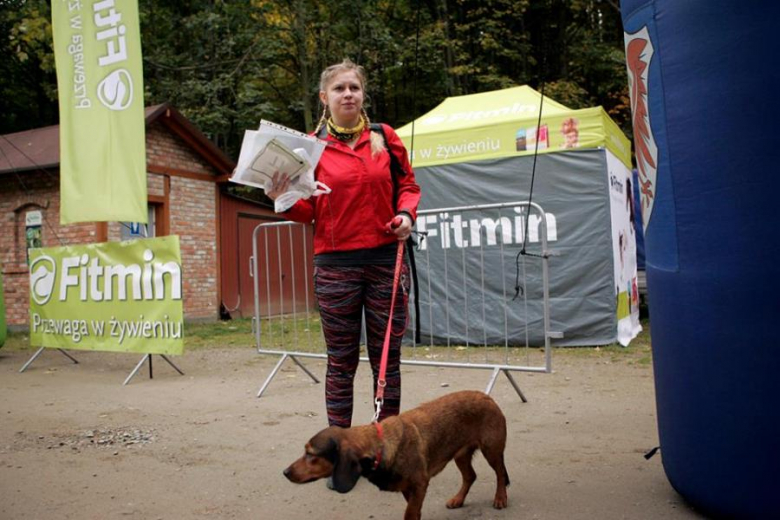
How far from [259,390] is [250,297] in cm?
1132

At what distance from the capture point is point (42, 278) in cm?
809

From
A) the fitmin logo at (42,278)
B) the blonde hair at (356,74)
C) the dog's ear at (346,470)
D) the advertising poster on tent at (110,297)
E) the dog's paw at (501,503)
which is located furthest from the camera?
the fitmin logo at (42,278)

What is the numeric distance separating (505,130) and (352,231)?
21.0ft

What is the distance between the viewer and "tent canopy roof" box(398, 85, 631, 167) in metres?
8.71

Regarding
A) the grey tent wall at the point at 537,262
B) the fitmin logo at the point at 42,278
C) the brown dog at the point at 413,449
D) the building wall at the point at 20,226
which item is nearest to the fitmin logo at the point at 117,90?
the fitmin logo at the point at 42,278

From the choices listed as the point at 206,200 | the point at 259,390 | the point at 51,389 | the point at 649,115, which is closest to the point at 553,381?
the point at 259,390

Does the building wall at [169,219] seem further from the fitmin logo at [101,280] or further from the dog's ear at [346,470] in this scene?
the dog's ear at [346,470]

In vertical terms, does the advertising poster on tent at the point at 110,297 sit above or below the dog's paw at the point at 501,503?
above

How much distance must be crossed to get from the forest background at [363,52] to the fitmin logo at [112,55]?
38.7 ft

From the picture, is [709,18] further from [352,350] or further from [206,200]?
[206,200]

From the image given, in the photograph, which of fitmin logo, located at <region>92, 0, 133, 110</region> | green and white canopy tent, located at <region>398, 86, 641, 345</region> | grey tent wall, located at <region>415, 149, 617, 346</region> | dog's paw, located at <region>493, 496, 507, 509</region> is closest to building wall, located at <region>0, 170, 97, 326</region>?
fitmin logo, located at <region>92, 0, 133, 110</region>

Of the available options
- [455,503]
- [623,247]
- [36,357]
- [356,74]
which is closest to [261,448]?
[455,503]

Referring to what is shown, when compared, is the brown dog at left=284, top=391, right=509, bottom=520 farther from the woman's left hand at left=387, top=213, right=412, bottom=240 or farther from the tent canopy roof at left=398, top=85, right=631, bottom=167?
the tent canopy roof at left=398, top=85, right=631, bottom=167

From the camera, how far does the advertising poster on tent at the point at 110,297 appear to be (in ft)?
22.3
